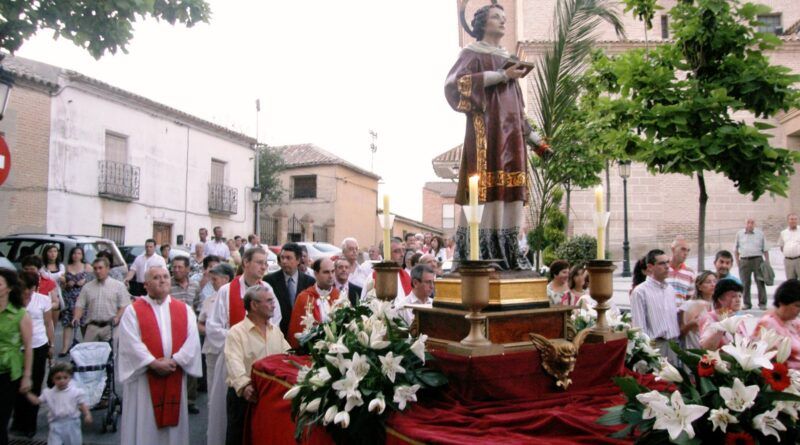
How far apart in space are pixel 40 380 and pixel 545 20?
65.7 ft

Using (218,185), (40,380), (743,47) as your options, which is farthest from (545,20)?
(40,380)

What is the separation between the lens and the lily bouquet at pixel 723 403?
2.24 metres

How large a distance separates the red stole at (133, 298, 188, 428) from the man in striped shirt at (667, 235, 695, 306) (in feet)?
15.4

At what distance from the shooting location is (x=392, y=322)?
372 centimetres

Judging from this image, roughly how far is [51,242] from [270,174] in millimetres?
21832

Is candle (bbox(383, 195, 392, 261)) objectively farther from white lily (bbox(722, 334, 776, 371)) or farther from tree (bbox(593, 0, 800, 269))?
tree (bbox(593, 0, 800, 269))

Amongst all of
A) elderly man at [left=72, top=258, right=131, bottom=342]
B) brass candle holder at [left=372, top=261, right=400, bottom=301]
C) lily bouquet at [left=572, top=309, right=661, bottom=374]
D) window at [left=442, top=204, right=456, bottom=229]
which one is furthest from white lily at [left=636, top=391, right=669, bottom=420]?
window at [left=442, top=204, right=456, bottom=229]

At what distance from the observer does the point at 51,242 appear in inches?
448

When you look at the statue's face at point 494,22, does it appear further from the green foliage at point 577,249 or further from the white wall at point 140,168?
the white wall at point 140,168

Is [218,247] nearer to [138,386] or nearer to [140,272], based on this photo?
[140,272]

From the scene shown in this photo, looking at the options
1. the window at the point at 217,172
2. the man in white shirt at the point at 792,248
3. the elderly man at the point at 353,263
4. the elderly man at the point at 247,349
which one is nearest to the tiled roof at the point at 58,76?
the window at the point at 217,172

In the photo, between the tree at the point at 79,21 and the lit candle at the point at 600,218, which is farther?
the tree at the point at 79,21

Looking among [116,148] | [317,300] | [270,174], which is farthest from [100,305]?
[270,174]

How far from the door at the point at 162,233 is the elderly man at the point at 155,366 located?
19.0m
